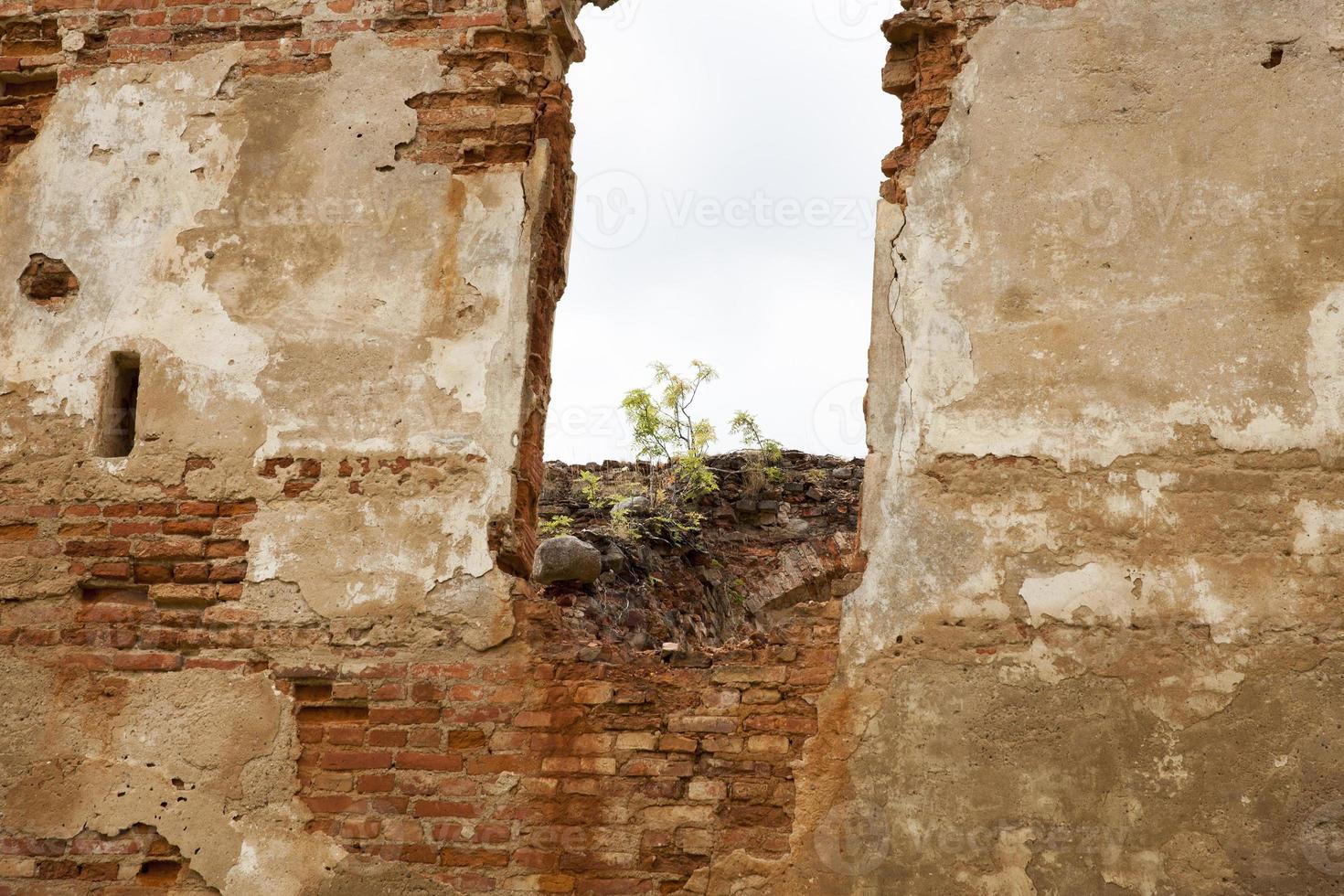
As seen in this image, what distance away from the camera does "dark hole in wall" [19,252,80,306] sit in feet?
15.7

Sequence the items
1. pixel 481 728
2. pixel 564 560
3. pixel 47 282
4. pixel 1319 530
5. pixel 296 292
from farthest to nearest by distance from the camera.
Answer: pixel 564 560 → pixel 47 282 → pixel 296 292 → pixel 481 728 → pixel 1319 530

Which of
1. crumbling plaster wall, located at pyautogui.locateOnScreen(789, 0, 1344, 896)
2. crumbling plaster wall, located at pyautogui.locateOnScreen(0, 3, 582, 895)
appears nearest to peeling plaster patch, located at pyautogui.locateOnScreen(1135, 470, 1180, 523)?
crumbling plaster wall, located at pyautogui.locateOnScreen(789, 0, 1344, 896)

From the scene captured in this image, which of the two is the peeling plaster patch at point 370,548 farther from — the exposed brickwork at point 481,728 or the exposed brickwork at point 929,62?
the exposed brickwork at point 929,62

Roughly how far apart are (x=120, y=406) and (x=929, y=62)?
10.3 ft

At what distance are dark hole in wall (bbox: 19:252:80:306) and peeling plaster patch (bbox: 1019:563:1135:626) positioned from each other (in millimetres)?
3557

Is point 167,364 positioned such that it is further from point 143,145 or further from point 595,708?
point 595,708

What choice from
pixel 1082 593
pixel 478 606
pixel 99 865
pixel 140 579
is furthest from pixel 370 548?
pixel 1082 593

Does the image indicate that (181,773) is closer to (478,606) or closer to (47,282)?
(478,606)

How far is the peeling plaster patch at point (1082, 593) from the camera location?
13.3 feet

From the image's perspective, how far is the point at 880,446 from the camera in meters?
4.30

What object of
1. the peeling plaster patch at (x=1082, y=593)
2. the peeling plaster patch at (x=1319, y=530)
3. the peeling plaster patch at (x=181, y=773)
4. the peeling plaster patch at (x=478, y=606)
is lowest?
the peeling plaster patch at (x=181, y=773)

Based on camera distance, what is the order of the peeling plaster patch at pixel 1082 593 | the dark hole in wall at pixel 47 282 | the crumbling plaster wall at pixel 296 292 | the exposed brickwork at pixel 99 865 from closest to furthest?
the peeling plaster patch at pixel 1082 593 < the exposed brickwork at pixel 99 865 < the crumbling plaster wall at pixel 296 292 < the dark hole in wall at pixel 47 282

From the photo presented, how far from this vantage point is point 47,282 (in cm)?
481

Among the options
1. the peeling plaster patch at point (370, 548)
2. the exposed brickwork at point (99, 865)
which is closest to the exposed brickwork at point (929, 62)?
the peeling plaster patch at point (370, 548)
